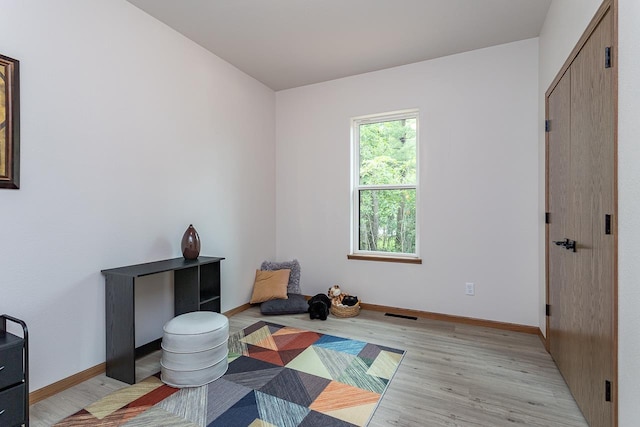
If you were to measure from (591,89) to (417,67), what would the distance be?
206cm

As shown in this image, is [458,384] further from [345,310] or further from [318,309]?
[318,309]

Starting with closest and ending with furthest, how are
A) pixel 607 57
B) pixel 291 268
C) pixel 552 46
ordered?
pixel 607 57
pixel 552 46
pixel 291 268

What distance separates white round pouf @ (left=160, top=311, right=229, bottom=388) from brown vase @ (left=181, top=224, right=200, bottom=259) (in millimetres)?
671

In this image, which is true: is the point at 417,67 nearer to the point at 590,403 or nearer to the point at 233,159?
the point at 233,159

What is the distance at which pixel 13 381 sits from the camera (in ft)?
4.98

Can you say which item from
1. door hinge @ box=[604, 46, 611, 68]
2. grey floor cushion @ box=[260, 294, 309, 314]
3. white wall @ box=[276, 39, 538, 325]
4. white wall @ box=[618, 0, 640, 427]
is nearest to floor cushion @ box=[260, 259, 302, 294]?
white wall @ box=[276, 39, 538, 325]

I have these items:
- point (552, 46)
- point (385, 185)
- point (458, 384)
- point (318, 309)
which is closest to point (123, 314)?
point (318, 309)

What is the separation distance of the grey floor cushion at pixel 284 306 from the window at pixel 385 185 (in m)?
0.89

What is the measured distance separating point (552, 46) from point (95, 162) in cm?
356

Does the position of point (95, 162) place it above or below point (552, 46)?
below

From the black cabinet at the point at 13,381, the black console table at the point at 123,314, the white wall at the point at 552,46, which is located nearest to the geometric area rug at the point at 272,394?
the black console table at the point at 123,314

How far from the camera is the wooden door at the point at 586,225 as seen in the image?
1.50 meters

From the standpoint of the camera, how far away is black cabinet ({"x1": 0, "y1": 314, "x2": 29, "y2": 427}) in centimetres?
149

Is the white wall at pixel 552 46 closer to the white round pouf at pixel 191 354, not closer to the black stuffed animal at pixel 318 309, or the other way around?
the black stuffed animal at pixel 318 309
